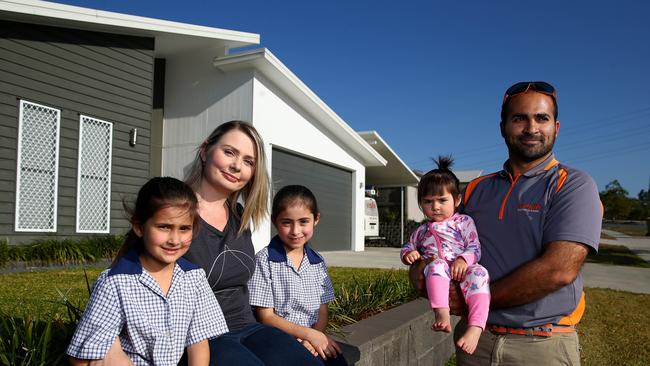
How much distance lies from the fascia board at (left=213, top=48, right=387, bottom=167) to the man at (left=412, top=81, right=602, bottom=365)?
9114 millimetres

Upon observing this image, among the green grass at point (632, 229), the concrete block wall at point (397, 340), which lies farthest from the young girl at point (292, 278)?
the green grass at point (632, 229)

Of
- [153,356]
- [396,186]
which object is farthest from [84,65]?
[396,186]

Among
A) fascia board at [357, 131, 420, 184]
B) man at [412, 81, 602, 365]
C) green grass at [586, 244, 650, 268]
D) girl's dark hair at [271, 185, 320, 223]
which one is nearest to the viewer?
man at [412, 81, 602, 365]

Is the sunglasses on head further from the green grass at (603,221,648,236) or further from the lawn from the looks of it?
the green grass at (603,221,648,236)

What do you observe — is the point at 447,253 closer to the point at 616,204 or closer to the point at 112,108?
the point at 112,108

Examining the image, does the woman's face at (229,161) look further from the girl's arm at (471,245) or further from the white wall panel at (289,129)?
the white wall panel at (289,129)

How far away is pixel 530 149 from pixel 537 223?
33 cm

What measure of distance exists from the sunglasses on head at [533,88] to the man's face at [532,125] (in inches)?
0.8

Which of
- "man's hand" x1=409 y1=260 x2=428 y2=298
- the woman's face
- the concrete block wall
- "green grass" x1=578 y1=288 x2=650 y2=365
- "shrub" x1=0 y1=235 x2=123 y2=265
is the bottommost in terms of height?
"green grass" x1=578 y1=288 x2=650 y2=365

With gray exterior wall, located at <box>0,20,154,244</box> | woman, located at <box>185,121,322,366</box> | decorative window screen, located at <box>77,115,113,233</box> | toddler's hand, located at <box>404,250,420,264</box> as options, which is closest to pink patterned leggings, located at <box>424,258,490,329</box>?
toddler's hand, located at <box>404,250,420,264</box>

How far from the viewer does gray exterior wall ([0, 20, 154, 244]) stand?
854 cm

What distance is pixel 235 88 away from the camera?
11.6 metres

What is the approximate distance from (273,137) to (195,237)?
32.0 feet

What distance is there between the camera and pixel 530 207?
2.21 meters
